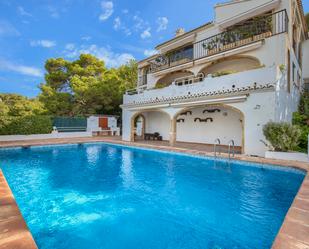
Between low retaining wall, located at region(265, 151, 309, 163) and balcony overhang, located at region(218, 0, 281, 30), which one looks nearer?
low retaining wall, located at region(265, 151, 309, 163)

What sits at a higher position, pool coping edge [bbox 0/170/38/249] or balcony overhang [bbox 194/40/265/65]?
balcony overhang [bbox 194/40/265/65]

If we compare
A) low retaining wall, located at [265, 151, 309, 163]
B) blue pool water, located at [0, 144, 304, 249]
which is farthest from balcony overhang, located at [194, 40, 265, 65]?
blue pool water, located at [0, 144, 304, 249]

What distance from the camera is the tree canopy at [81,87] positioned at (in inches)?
1049

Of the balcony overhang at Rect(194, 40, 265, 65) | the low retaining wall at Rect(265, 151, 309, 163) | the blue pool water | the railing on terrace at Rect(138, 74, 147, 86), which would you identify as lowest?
the blue pool water

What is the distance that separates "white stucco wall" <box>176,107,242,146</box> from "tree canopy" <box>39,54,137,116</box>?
42.1 feet

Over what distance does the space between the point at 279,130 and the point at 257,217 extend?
7037 mm

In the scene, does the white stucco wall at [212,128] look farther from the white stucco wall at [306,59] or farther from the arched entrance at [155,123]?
the white stucco wall at [306,59]

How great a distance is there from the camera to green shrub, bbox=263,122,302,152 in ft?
34.5

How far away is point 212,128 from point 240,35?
8.43 m

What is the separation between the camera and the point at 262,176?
9.10m

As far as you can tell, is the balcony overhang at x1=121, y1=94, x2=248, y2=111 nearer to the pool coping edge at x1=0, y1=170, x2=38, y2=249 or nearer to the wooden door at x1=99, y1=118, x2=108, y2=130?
the wooden door at x1=99, y1=118, x2=108, y2=130

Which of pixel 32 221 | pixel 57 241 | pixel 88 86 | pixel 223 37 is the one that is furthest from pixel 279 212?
pixel 88 86

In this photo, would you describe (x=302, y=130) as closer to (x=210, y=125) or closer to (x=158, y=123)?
(x=210, y=125)

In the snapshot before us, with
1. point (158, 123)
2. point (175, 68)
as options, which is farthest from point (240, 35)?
point (158, 123)
